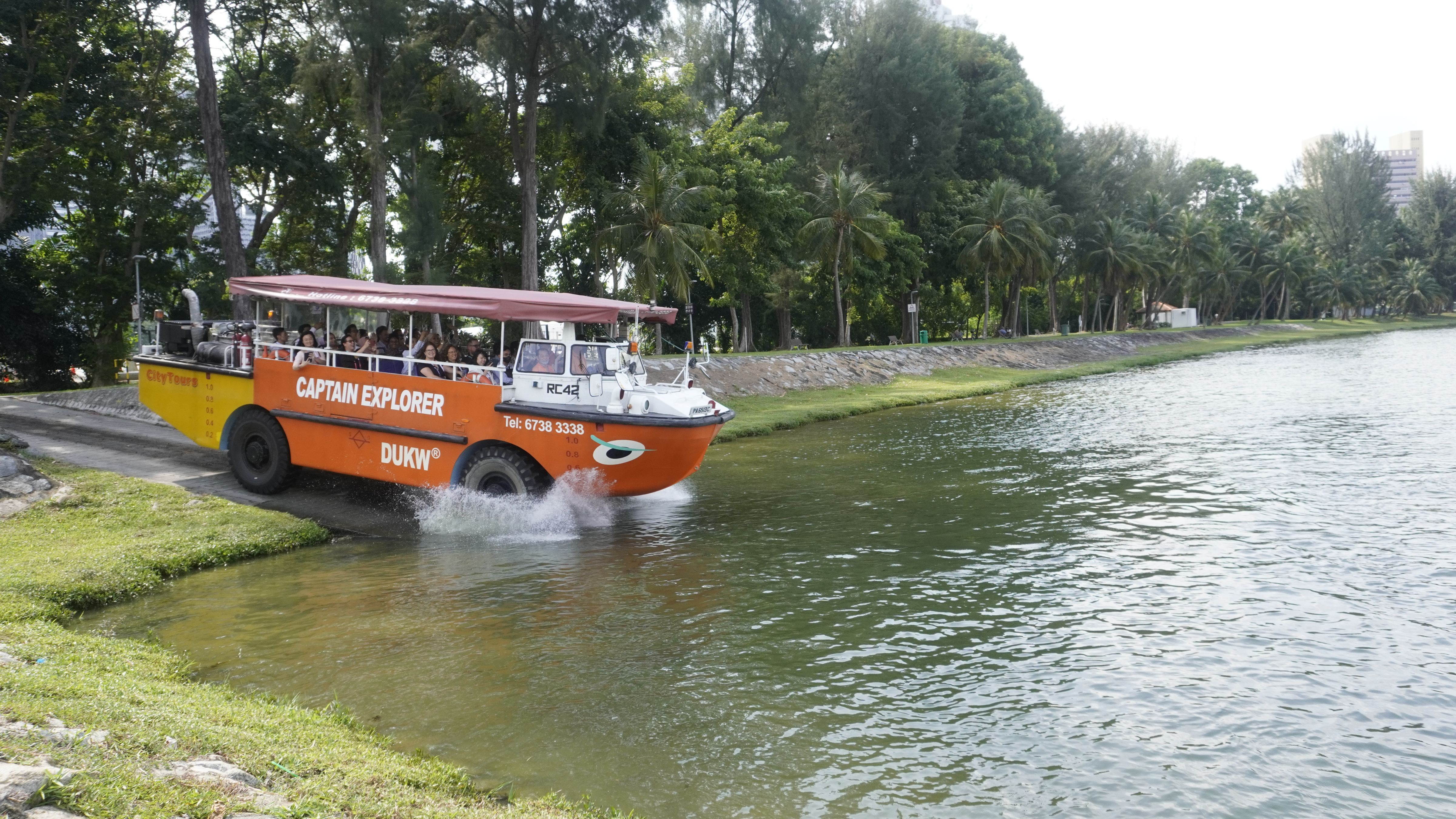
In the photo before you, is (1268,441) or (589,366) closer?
(589,366)

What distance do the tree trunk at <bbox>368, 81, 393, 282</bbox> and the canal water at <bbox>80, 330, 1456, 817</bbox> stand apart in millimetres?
17776

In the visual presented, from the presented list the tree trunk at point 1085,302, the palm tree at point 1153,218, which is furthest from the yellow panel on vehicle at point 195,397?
the palm tree at point 1153,218

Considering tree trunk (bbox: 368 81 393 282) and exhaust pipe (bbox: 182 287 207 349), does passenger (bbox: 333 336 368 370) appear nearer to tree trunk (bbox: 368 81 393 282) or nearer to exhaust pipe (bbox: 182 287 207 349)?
exhaust pipe (bbox: 182 287 207 349)

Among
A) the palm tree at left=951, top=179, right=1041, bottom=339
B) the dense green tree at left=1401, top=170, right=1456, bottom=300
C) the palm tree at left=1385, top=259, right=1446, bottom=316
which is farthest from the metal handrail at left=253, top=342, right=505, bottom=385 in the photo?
the dense green tree at left=1401, top=170, right=1456, bottom=300

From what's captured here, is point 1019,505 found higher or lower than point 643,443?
lower

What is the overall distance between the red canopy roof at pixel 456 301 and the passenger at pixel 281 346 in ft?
2.15

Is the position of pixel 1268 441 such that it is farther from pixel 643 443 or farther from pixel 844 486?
pixel 643 443

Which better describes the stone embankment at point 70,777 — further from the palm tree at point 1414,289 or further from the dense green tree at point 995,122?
the palm tree at point 1414,289

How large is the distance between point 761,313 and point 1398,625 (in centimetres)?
6026

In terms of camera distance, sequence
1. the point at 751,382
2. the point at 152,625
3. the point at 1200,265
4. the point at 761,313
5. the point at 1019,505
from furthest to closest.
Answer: the point at 1200,265 < the point at 761,313 < the point at 751,382 < the point at 1019,505 < the point at 152,625

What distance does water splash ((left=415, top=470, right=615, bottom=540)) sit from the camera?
48.5ft

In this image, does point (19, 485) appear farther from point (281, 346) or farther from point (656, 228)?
point (656, 228)

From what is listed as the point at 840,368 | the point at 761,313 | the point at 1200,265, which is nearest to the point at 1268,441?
the point at 840,368

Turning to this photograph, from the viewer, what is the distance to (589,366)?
49.5ft
